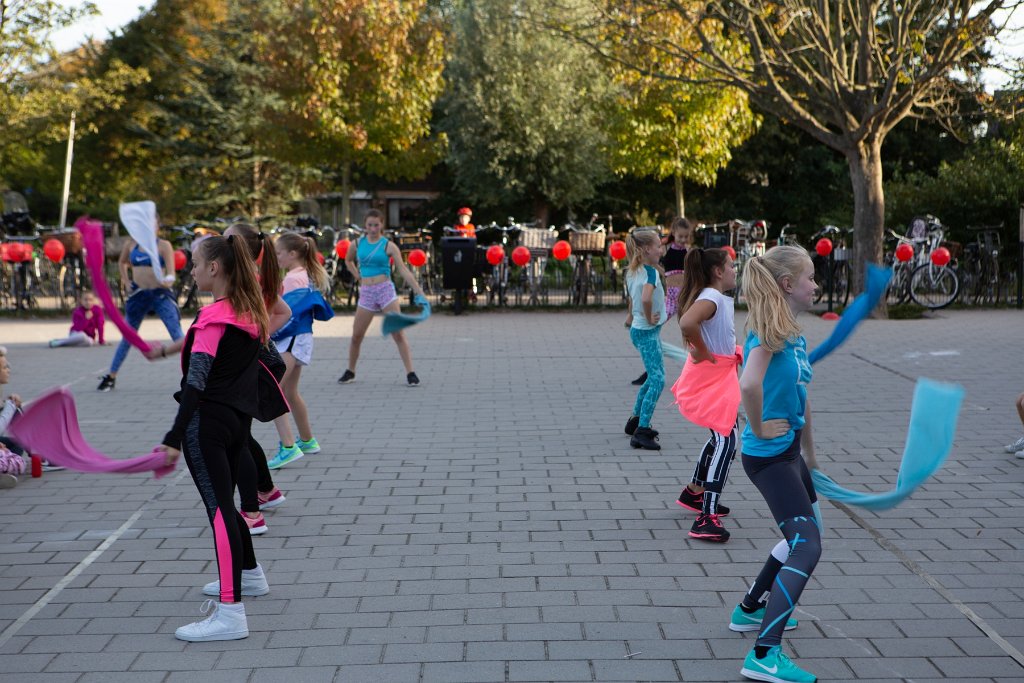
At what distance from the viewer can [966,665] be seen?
12.3 feet

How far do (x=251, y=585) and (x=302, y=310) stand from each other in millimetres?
3040

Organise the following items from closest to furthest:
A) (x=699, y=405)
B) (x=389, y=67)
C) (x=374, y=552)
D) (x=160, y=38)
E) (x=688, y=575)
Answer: (x=688, y=575)
(x=374, y=552)
(x=699, y=405)
(x=389, y=67)
(x=160, y=38)

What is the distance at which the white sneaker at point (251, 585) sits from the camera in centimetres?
450

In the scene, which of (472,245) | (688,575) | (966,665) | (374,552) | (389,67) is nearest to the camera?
(966,665)

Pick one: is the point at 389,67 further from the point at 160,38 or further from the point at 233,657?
the point at 233,657

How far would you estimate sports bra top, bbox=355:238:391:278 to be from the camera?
10.1m

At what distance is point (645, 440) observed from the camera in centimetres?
738

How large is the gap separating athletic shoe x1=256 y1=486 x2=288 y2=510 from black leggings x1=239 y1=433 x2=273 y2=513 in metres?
0.04

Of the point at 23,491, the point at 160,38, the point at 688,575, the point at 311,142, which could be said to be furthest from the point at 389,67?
the point at 688,575

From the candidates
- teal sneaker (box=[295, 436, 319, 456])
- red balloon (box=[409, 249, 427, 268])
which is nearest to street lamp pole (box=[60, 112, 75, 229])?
red balloon (box=[409, 249, 427, 268])

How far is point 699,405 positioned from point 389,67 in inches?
862

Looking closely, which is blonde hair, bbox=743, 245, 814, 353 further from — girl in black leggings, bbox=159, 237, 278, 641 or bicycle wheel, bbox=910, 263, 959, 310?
bicycle wheel, bbox=910, 263, 959, 310

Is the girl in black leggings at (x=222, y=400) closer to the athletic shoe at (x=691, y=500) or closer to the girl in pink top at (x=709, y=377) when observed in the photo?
the girl in pink top at (x=709, y=377)

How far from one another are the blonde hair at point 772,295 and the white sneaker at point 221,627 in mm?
2234
